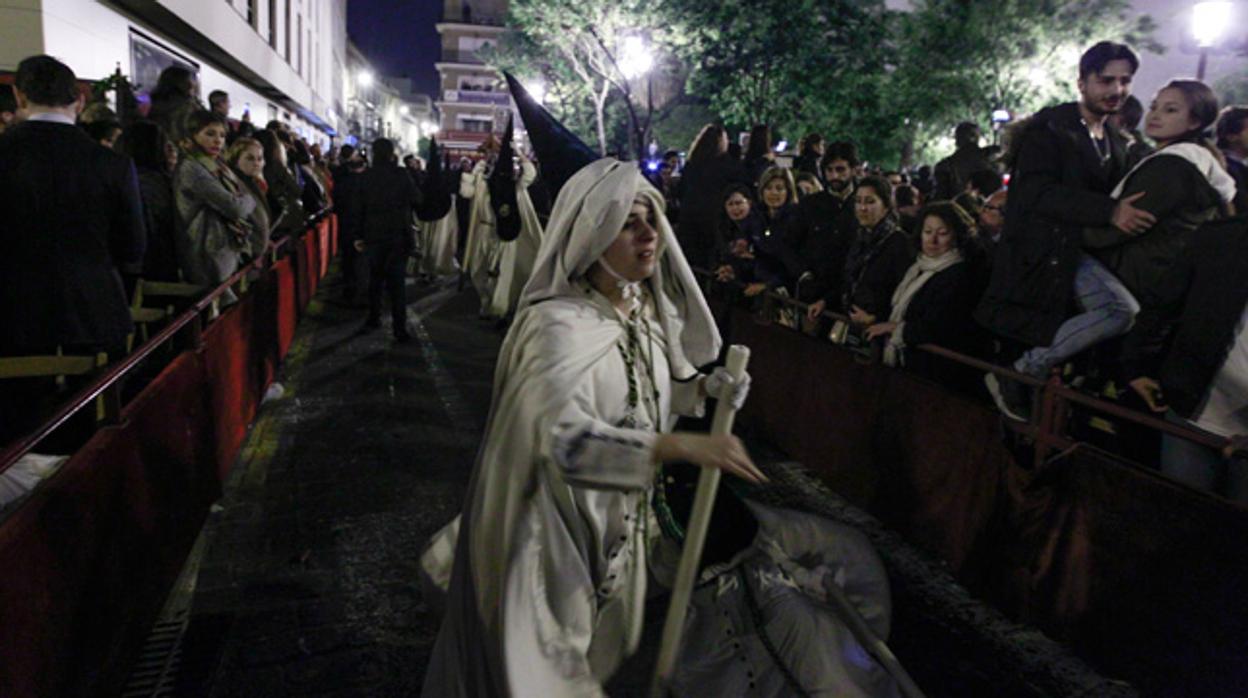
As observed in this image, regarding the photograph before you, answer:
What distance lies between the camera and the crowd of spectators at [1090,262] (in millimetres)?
3906

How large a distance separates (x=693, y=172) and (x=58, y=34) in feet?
31.4

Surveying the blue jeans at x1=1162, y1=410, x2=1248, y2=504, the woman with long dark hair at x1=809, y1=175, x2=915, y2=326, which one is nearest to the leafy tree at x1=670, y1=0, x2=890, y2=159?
the woman with long dark hair at x1=809, y1=175, x2=915, y2=326

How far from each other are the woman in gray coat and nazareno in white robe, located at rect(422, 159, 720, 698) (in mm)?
4610

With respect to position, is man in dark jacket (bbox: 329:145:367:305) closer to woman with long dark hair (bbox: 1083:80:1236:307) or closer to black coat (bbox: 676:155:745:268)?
black coat (bbox: 676:155:745:268)

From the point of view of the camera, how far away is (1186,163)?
4250mm

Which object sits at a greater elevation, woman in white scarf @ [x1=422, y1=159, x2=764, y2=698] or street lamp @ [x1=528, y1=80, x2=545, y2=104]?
street lamp @ [x1=528, y1=80, x2=545, y2=104]

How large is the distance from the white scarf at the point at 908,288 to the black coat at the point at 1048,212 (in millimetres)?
639

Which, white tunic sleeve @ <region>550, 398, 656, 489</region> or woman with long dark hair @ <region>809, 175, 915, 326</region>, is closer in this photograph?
white tunic sleeve @ <region>550, 398, 656, 489</region>

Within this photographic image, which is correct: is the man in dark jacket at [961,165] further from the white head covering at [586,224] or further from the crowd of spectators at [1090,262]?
the white head covering at [586,224]

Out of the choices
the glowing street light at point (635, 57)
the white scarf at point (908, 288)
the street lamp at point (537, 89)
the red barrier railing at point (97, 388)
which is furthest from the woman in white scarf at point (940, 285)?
the street lamp at point (537, 89)

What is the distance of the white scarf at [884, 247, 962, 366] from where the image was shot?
5520 mm

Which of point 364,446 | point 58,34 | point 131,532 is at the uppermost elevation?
point 58,34

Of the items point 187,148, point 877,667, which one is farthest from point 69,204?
point 877,667

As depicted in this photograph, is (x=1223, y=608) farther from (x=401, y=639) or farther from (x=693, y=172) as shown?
(x=693, y=172)
